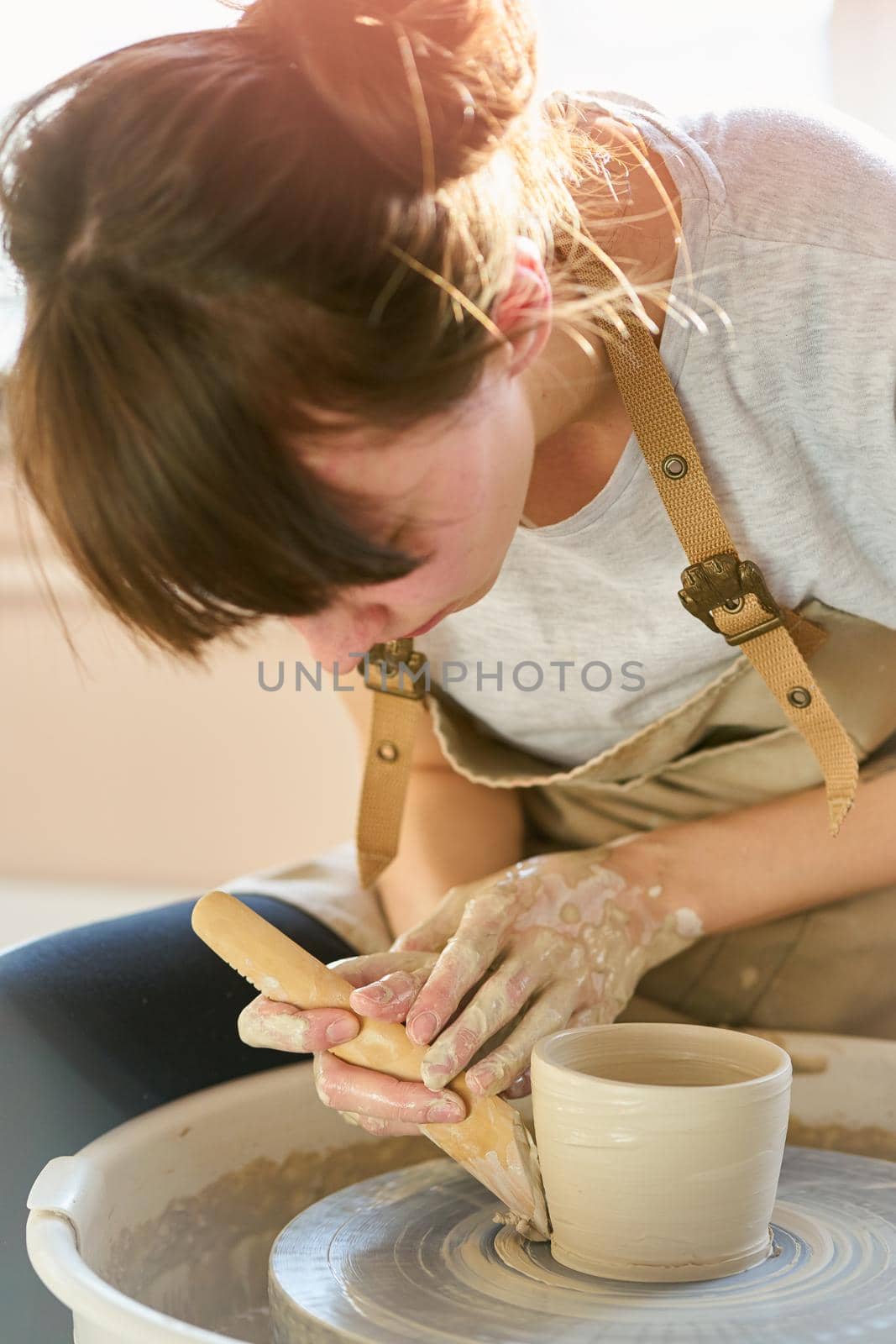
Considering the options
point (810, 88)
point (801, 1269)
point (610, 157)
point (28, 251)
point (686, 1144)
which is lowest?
point (801, 1269)

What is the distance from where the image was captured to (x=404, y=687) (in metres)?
1.26

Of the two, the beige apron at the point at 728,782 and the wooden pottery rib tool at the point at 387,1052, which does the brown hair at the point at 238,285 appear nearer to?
the wooden pottery rib tool at the point at 387,1052

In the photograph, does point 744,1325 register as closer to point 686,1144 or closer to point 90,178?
point 686,1144

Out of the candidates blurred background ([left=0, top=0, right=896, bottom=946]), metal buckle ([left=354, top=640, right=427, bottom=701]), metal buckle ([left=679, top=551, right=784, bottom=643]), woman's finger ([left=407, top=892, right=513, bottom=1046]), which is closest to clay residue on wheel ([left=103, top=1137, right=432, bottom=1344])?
woman's finger ([left=407, top=892, right=513, bottom=1046])

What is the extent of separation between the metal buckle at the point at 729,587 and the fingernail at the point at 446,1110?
1.34 ft

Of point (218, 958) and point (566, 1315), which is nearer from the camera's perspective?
point (566, 1315)

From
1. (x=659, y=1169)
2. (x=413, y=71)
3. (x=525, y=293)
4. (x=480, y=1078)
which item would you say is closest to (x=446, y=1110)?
(x=480, y=1078)

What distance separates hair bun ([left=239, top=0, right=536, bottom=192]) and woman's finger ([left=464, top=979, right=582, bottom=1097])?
21.4 inches

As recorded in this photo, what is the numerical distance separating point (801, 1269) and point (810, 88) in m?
1.93

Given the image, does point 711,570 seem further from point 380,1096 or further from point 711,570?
point 380,1096

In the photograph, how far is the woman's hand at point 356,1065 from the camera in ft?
2.84

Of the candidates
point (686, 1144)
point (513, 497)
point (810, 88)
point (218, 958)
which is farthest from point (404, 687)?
point (810, 88)

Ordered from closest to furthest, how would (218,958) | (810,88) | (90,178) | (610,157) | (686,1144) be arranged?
(90,178) → (686,1144) → (610,157) → (218,958) → (810,88)

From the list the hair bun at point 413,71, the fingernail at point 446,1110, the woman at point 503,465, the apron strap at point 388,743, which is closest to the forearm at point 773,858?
the woman at point 503,465
